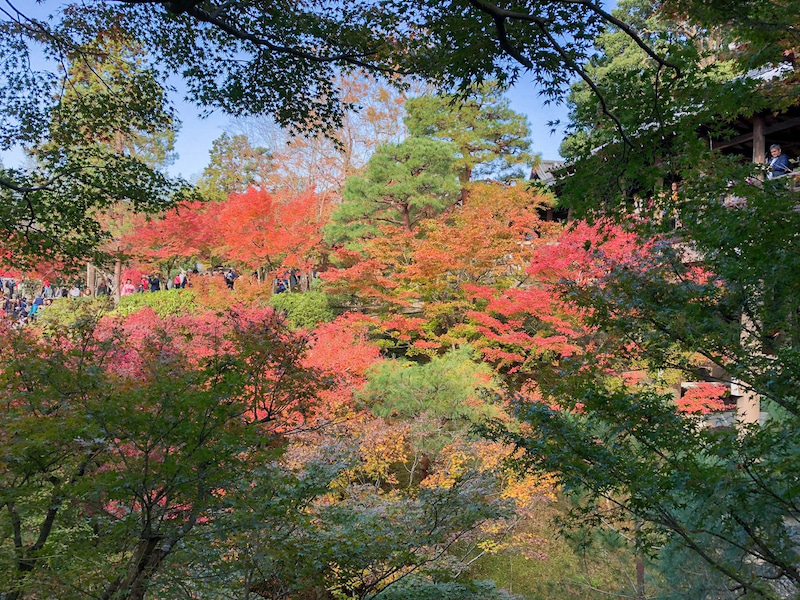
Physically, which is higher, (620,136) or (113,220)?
(113,220)

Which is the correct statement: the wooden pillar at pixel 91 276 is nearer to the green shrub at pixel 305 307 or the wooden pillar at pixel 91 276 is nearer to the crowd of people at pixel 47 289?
the crowd of people at pixel 47 289

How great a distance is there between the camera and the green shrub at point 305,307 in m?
15.8

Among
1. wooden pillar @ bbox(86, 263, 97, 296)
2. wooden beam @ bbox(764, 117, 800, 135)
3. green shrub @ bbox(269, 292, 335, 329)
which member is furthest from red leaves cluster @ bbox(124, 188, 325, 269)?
wooden beam @ bbox(764, 117, 800, 135)

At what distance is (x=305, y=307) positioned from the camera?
15.9 meters

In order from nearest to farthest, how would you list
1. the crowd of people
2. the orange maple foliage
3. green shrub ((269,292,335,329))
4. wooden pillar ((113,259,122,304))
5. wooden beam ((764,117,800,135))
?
1. wooden beam ((764,117,800,135))
2. the orange maple foliage
3. green shrub ((269,292,335,329))
4. wooden pillar ((113,259,122,304))
5. the crowd of people

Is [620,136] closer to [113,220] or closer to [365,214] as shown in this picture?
[365,214]

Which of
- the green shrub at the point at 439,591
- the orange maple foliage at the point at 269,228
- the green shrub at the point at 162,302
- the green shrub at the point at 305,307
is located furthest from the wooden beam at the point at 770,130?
the green shrub at the point at 162,302

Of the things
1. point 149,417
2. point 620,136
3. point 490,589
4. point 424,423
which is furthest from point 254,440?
point 424,423

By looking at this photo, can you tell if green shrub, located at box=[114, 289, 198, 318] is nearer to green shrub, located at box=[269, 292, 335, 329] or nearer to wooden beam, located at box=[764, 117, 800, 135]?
green shrub, located at box=[269, 292, 335, 329]

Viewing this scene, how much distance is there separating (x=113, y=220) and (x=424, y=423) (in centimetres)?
1353

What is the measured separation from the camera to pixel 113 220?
18547 mm

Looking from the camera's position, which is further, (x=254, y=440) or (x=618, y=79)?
(x=254, y=440)

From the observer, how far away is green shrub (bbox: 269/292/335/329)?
15758 millimetres

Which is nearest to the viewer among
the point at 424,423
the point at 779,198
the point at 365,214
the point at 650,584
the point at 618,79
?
the point at 618,79
